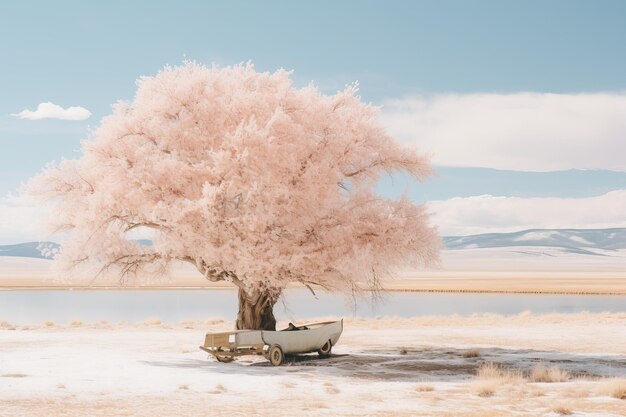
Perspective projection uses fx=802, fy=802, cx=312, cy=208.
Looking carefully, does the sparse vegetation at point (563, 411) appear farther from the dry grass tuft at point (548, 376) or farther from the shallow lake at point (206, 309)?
the shallow lake at point (206, 309)

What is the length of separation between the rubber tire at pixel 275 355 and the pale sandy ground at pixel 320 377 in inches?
10.6

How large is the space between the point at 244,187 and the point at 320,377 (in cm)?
617

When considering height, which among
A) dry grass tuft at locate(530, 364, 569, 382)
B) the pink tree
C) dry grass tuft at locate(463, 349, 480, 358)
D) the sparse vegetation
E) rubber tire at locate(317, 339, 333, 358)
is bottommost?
the sparse vegetation

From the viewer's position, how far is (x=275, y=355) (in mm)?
23953

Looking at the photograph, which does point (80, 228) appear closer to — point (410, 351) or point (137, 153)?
point (137, 153)

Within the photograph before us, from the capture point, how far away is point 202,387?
757 inches

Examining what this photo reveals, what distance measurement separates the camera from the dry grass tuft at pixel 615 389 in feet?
58.2

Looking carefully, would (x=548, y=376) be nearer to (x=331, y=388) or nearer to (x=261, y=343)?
(x=331, y=388)

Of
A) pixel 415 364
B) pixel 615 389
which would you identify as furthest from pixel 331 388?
pixel 615 389

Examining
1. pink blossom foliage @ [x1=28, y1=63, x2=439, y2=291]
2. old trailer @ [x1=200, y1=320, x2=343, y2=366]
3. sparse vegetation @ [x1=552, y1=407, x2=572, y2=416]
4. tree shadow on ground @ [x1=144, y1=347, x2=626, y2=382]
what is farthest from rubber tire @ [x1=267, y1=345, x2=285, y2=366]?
sparse vegetation @ [x1=552, y1=407, x2=572, y2=416]

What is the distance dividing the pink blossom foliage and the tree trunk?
136cm

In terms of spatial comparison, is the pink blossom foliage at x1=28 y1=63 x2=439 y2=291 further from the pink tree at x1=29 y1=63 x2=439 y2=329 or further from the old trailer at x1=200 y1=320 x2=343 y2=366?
the old trailer at x1=200 y1=320 x2=343 y2=366

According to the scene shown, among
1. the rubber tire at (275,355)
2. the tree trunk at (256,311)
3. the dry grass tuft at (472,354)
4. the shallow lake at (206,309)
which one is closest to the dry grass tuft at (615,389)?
the dry grass tuft at (472,354)

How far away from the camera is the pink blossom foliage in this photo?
24.2m
